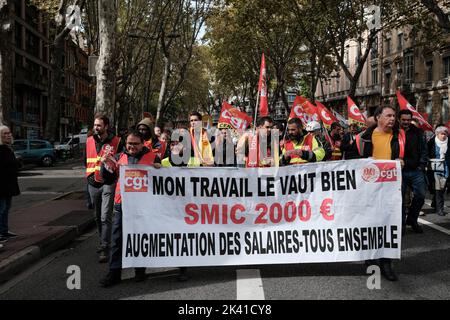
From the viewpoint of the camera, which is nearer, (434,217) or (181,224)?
(181,224)

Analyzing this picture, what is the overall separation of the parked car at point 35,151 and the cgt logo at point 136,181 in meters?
21.9

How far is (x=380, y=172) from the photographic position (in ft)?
17.7

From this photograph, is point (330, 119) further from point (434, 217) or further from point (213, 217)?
point (213, 217)

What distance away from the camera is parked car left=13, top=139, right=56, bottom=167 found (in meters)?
25.7

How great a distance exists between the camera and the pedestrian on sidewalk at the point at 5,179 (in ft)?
23.6

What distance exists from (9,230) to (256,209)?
437cm

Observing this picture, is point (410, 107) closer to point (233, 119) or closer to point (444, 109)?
point (233, 119)

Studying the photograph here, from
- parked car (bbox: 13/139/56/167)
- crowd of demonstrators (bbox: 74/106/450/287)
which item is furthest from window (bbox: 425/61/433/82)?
crowd of demonstrators (bbox: 74/106/450/287)

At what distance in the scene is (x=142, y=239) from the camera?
5258 millimetres

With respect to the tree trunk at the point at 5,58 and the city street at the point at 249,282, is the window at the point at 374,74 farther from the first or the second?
the city street at the point at 249,282

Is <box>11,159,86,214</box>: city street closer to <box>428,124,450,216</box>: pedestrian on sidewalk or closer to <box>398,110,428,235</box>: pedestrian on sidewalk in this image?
<box>398,110,428,235</box>: pedestrian on sidewalk

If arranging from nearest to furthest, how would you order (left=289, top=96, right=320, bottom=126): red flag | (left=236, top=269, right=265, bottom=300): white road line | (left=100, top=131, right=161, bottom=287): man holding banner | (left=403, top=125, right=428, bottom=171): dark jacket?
(left=236, top=269, right=265, bottom=300): white road line < (left=100, top=131, right=161, bottom=287): man holding banner < (left=403, top=125, right=428, bottom=171): dark jacket < (left=289, top=96, right=320, bottom=126): red flag

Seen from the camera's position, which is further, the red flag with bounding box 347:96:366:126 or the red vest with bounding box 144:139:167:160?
the red flag with bounding box 347:96:366:126
